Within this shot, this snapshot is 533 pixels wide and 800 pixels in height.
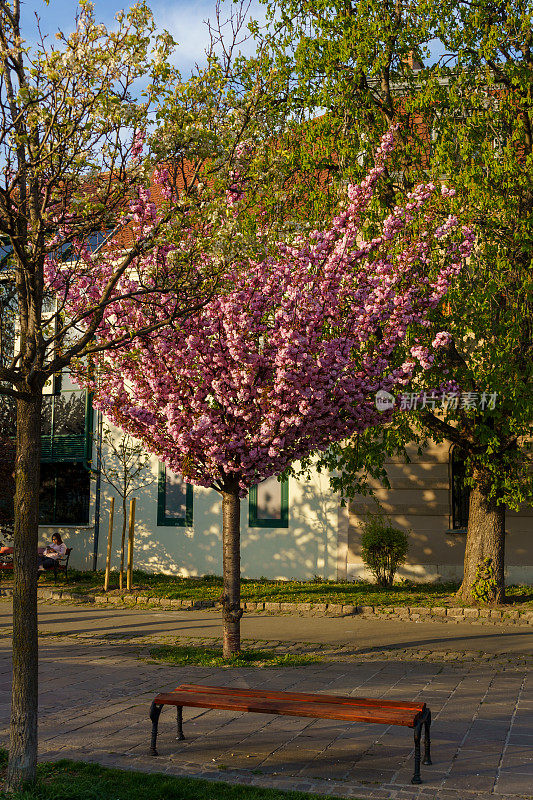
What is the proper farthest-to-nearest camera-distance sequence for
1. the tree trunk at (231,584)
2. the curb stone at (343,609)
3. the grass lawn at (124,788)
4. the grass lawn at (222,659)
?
the curb stone at (343,609)
the tree trunk at (231,584)
the grass lawn at (222,659)
the grass lawn at (124,788)

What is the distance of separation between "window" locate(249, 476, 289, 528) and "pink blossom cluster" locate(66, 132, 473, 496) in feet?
31.6

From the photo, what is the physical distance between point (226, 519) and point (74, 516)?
531 inches

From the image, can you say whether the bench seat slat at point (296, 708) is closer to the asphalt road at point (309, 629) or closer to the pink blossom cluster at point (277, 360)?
the pink blossom cluster at point (277, 360)

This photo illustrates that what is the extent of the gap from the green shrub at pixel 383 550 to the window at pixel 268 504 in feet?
8.75

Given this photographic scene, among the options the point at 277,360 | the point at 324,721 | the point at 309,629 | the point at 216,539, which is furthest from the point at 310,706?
the point at 216,539

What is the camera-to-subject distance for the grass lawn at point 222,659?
10.9 metres

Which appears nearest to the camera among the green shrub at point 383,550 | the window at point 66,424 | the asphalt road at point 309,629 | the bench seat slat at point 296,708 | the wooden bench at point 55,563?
the bench seat slat at point 296,708

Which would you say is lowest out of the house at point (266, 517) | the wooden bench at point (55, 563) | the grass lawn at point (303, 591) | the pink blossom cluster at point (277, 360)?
the grass lawn at point (303, 591)

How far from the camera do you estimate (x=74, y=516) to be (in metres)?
23.6

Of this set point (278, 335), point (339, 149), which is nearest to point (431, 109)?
point (339, 149)

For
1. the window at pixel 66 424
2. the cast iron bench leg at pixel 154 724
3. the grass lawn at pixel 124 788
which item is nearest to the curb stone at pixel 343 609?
the window at pixel 66 424

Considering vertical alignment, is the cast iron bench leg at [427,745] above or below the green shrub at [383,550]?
below

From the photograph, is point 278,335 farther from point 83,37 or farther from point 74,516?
point 74,516

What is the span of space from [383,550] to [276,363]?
9717 millimetres
